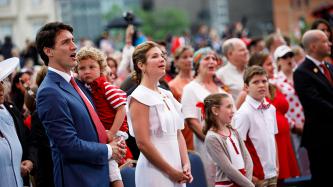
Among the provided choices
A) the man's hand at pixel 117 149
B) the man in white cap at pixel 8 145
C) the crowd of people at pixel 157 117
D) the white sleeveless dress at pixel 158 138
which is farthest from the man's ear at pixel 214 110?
the man in white cap at pixel 8 145

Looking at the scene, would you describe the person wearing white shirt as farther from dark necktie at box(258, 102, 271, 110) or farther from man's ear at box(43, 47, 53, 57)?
man's ear at box(43, 47, 53, 57)

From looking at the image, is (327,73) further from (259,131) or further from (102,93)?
(102,93)

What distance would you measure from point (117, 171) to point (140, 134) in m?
0.36

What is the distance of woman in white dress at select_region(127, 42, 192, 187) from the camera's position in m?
6.13

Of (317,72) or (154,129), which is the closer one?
(154,129)

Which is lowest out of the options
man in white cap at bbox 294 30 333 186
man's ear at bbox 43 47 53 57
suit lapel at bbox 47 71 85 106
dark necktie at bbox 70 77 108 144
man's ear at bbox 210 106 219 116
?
man in white cap at bbox 294 30 333 186

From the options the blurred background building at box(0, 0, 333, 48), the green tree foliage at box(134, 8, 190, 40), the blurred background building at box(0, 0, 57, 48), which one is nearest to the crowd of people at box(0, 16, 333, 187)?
the blurred background building at box(0, 0, 57, 48)

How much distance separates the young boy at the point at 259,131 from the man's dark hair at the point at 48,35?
262 cm

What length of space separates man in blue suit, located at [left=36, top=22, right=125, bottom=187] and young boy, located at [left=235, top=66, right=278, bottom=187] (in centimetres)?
225

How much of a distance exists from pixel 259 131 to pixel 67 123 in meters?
2.76

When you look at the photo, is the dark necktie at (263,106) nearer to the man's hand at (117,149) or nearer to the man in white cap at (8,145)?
the man's hand at (117,149)

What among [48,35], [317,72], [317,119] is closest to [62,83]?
[48,35]

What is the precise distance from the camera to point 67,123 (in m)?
5.51

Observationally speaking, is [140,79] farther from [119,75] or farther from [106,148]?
[119,75]
